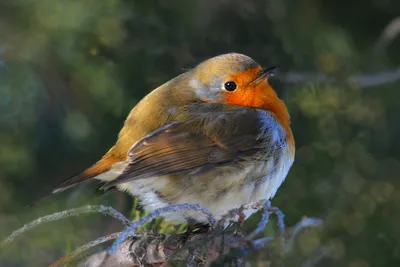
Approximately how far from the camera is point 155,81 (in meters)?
3.37

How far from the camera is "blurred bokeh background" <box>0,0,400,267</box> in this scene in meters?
3.03

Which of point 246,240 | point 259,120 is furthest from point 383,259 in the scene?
point 246,240

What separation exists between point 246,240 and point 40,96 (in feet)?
7.36

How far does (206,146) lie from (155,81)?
0.93 metres

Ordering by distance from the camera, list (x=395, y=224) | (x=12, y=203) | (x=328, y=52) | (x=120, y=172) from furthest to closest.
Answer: (x=12, y=203) < (x=328, y=52) < (x=395, y=224) < (x=120, y=172)

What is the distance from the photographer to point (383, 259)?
2596 millimetres

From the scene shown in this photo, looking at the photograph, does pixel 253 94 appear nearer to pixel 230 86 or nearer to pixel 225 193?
pixel 230 86

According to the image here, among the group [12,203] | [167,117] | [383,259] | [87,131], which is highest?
[167,117]

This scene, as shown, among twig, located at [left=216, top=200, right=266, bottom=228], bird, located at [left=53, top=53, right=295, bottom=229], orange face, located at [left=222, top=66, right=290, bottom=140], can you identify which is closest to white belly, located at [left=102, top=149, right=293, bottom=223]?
bird, located at [left=53, top=53, right=295, bottom=229]

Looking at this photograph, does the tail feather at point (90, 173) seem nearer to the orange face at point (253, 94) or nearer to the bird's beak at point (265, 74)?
the orange face at point (253, 94)

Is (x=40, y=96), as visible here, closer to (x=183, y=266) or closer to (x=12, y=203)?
(x=12, y=203)

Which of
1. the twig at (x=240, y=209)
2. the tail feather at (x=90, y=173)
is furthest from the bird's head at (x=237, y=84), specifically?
the twig at (x=240, y=209)

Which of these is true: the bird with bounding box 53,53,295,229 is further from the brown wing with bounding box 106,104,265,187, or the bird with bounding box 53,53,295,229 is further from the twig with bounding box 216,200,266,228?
the twig with bounding box 216,200,266,228

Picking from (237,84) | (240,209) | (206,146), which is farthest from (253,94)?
(240,209)
